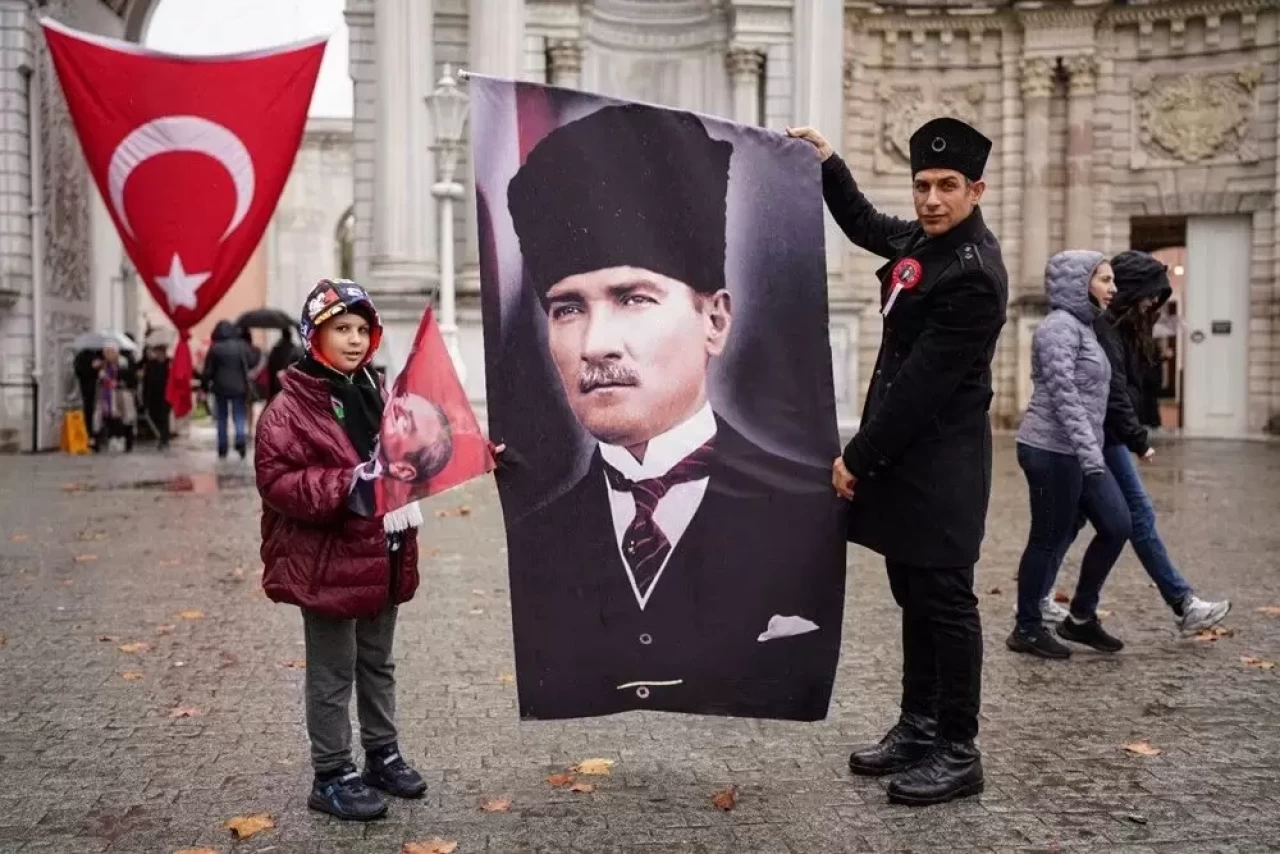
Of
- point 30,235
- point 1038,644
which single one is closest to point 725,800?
point 1038,644

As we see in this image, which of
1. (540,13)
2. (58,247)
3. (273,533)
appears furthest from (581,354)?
(58,247)

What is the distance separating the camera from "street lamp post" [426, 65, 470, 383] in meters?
17.3

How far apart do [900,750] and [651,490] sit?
133cm

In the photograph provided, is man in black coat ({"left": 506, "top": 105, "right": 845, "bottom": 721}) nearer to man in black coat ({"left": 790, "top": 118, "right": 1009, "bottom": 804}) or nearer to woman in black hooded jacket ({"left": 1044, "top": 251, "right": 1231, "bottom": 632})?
man in black coat ({"left": 790, "top": 118, "right": 1009, "bottom": 804})

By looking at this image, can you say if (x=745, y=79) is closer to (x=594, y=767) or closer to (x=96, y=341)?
(x=96, y=341)

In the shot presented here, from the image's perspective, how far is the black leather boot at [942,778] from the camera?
15.3 ft

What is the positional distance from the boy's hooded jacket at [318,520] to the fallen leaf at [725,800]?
129 cm

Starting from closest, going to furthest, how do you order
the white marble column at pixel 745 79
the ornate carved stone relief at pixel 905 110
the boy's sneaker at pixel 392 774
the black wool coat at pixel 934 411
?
1. the black wool coat at pixel 934 411
2. the boy's sneaker at pixel 392 774
3. the white marble column at pixel 745 79
4. the ornate carved stone relief at pixel 905 110

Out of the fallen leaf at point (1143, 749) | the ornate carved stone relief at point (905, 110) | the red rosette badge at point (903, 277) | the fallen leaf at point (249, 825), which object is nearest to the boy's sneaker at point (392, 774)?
the fallen leaf at point (249, 825)

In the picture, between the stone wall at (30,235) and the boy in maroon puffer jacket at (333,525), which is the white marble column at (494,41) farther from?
the boy in maroon puffer jacket at (333,525)

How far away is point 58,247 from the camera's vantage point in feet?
75.4

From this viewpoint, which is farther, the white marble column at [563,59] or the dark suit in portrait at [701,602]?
the white marble column at [563,59]

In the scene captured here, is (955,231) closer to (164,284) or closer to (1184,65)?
(164,284)

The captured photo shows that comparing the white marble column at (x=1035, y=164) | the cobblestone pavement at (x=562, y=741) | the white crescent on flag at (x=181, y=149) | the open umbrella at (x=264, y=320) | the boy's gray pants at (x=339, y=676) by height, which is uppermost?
the white marble column at (x=1035, y=164)
